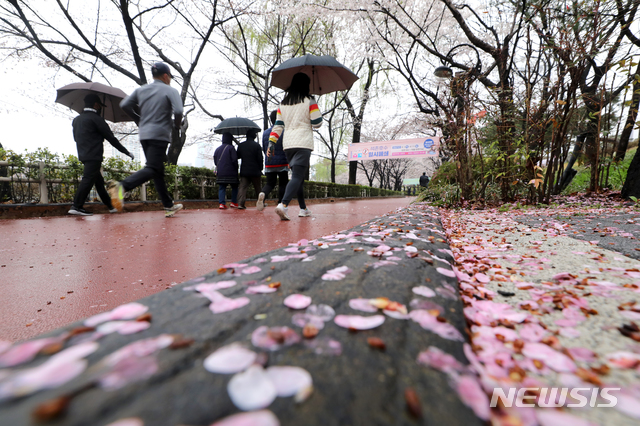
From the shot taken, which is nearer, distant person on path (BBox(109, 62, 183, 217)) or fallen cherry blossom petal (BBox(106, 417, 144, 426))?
fallen cherry blossom petal (BBox(106, 417, 144, 426))

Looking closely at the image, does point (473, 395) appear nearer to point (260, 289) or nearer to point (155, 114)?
point (260, 289)

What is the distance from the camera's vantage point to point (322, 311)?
750mm

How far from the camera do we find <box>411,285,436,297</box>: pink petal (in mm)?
868

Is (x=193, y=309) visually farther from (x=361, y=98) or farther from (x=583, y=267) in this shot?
(x=361, y=98)

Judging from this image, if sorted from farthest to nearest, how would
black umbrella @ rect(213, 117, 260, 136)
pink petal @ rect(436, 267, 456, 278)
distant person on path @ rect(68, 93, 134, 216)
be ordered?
black umbrella @ rect(213, 117, 260, 136) → distant person on path @ rect(68, 93, 134, 216) → pink petal @ rect(436, 267, 456, 278)

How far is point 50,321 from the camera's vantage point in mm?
1058

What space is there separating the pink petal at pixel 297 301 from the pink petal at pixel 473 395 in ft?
1.36

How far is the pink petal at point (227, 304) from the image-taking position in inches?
29.9

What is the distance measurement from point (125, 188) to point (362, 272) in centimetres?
387

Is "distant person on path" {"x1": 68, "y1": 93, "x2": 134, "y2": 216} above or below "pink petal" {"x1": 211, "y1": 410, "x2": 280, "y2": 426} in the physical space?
above

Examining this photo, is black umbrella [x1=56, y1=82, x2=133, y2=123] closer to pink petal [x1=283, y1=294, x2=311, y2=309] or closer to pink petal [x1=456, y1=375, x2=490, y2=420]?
pink petal [x1=283, y1=294, x2=311, y2=309]

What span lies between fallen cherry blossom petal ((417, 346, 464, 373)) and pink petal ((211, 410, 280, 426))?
31cm

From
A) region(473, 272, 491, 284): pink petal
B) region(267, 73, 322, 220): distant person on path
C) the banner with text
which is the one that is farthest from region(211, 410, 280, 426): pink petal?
the banner with text

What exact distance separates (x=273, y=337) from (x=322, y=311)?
6.9 inches
